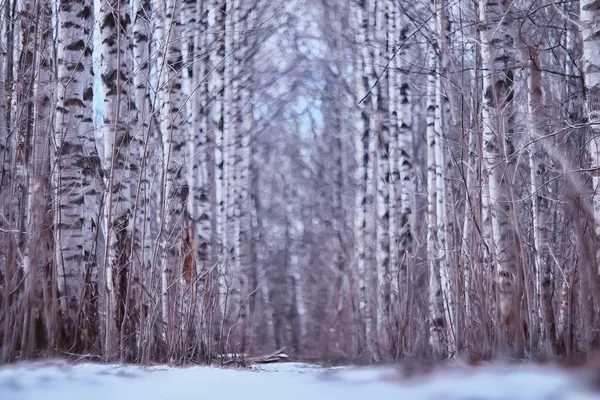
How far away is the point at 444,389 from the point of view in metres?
1.18

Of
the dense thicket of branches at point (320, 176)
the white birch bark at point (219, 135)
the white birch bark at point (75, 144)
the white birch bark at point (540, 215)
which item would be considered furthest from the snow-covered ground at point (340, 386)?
the white birch bark at point (219, 135)

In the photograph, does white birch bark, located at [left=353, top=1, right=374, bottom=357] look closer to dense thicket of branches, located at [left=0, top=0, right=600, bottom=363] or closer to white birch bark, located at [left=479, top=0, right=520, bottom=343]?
dense thicket of branches, located at [left=0, top=0, right=600, bottom=363]

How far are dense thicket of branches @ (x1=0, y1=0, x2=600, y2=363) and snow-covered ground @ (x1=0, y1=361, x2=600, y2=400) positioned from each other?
98cm

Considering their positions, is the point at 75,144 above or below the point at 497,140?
above

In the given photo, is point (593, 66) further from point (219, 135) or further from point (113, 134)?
point (219, 135)

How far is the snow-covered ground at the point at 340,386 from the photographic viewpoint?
1094 mm

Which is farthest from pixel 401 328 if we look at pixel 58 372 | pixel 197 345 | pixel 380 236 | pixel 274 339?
pixel 274 339

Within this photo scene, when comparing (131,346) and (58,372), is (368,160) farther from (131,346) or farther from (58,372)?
(58,372)

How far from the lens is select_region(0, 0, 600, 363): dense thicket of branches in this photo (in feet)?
11.8

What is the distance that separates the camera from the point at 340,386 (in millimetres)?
1363

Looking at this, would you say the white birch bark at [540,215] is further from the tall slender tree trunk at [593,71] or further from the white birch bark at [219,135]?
the white birch bark at [219,135]

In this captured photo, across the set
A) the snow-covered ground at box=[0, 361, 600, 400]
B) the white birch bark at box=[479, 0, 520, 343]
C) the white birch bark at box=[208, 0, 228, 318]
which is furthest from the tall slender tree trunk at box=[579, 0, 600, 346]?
the white birch bark at box=[208, 0, 228, 318]

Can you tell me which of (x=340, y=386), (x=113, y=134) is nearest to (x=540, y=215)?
(x=113, y=134)

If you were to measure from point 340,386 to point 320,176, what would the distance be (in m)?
18.8
